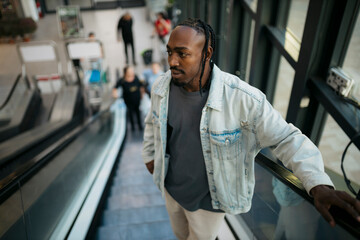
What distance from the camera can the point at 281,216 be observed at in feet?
6.10

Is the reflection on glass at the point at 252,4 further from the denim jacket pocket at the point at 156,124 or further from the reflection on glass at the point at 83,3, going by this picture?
the reflection on glass at the point at 83,3

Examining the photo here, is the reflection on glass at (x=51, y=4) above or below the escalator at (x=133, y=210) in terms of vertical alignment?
above

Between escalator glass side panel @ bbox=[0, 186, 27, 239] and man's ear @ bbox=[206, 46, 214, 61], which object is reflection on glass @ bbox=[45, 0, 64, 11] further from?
man's ear @ bbox=[206, 46, 214, 61]

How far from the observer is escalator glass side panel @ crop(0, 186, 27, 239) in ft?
5.93

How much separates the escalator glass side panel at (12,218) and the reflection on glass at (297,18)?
382 centimetres

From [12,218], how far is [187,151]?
1.35m

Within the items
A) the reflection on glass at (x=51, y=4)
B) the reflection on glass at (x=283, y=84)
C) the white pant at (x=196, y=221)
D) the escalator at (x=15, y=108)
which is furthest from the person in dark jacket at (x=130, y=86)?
the reflection on glass at (x=51, y=4)

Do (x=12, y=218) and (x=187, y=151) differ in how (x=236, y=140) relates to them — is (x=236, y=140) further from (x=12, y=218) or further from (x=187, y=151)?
(x=12, y=218)

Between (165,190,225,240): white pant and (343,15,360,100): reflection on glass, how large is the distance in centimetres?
207

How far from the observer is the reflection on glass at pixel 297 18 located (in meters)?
3.77

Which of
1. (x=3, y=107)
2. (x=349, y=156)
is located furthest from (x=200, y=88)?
(x=3, y=107)

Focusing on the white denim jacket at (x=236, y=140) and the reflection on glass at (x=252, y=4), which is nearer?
the white denim jacket at (x=236, y=140)

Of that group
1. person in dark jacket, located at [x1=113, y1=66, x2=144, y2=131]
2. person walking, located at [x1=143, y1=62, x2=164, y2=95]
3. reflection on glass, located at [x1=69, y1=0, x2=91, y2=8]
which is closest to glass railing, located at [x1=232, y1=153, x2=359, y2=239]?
person in dark jacket, located at [x1=113, y1=66, x2=144, y2=131]

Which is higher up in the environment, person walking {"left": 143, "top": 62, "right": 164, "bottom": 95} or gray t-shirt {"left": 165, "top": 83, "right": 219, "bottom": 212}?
gray t-shirt {"left": 165, "top": 83, "right": 219, "bottom": 212}
